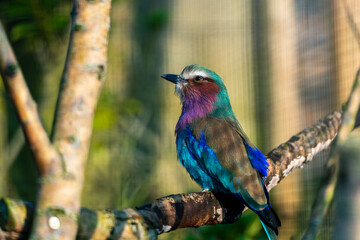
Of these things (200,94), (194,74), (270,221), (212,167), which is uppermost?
(194,74)

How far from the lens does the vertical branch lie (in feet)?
2.46

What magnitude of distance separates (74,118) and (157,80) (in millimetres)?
4271

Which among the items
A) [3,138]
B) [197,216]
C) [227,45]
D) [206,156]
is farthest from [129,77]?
[197,216]

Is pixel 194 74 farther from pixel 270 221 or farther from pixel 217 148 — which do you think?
pixel 270 221

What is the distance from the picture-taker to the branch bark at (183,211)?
3.23ft

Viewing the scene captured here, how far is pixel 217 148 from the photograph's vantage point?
2127mm

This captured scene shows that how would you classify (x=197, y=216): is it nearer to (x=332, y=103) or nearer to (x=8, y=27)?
(x=332, y=103)

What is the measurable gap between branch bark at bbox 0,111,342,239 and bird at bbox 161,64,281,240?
90mm

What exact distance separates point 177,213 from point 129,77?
3.83 metres

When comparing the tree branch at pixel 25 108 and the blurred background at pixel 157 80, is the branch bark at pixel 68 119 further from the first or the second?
the blurred background at pixel 157 80

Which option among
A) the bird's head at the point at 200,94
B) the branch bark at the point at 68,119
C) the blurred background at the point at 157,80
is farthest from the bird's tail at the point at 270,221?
the blurred background at the point at 157,80

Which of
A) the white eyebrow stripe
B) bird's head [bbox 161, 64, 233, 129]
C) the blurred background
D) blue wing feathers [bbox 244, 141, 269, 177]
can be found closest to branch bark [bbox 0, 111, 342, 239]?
blue wing feathers [bbox 244, 141, 269, 177]

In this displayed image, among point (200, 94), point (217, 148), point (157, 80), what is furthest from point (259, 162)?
point (157, 80)

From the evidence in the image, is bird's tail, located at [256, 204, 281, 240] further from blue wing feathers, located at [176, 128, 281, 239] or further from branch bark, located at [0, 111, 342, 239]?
branch bark, located at [0, 111, 342, 239]
